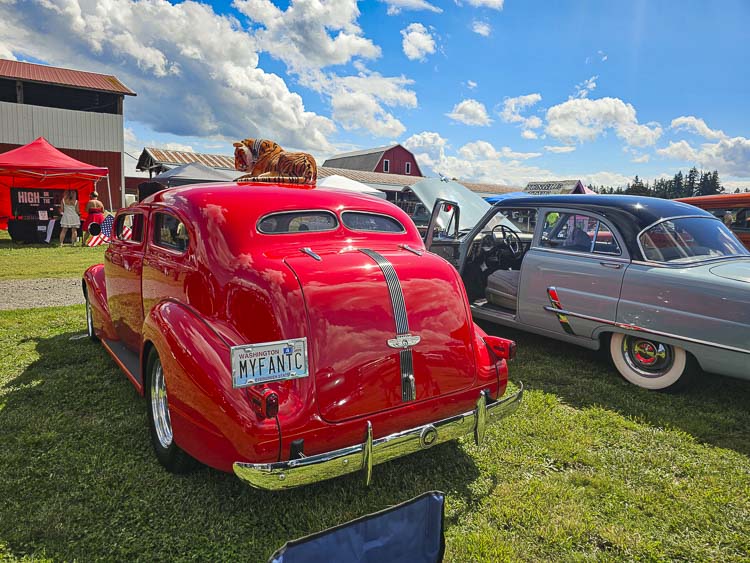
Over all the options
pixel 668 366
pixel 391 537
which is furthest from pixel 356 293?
pixel 668 366

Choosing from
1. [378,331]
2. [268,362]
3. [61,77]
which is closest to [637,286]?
[378,331]

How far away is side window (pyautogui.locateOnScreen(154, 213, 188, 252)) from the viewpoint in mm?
→ 3010

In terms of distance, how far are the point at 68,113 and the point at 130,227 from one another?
2678 cm

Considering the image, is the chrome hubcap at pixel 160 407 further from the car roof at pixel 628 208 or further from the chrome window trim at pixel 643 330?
the car roof at pixel 628 208

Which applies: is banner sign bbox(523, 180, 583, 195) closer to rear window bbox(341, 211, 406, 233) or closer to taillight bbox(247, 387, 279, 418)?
rear window bbox(341, 211, 406, 233)

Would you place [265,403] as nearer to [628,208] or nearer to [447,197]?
[628,208]

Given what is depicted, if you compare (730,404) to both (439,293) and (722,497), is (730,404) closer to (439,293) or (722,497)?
(722,497)

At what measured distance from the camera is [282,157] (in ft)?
16.5

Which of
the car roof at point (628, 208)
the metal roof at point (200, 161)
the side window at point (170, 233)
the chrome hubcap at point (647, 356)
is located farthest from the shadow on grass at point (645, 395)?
the metal roof at point (200, 161)

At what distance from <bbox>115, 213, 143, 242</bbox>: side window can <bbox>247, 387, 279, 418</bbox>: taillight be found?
216 cm

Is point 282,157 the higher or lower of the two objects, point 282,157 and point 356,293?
the higher

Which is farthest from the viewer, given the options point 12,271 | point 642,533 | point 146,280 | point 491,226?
point 12,271

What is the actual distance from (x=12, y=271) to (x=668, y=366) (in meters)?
11.0

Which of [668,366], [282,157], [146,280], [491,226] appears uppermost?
[282,157]
